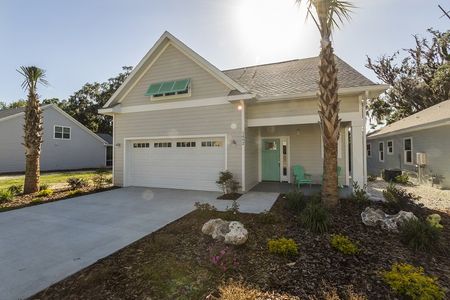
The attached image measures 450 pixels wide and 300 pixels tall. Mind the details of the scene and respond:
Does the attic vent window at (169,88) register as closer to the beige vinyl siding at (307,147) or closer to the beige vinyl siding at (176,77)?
the beige vinyl siding at (176,77)

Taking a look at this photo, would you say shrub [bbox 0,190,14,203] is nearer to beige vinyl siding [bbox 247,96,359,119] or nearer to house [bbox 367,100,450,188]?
beige vinyl siding [bbox 247,96,359,119]

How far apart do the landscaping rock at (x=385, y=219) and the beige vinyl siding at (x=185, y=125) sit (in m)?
4.93

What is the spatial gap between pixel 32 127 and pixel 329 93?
12.4m

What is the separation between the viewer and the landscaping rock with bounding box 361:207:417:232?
201 inches

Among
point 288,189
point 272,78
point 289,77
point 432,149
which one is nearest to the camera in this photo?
point 288,189

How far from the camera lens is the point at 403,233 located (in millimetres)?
4633

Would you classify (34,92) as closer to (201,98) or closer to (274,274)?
(201,98)

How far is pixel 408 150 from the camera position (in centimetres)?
1459

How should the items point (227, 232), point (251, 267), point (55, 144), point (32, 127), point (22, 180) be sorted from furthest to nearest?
point (55, 144)
point (22, 180)
point (32, 127)
point (227, 232)
point (251, 267)

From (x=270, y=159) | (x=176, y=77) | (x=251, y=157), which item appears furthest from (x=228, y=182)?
(x=176, y=77)

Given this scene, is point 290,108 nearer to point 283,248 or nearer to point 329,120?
point 329,120

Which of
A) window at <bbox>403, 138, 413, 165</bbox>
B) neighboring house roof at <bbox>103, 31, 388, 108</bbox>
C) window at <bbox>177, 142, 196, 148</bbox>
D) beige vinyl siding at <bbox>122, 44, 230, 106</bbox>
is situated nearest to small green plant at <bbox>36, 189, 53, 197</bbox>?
neighboring house roof at <bbox>103, 31, 388, 108</bbox>

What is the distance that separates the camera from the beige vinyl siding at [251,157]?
9953 mm

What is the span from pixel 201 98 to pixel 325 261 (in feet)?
26.2
